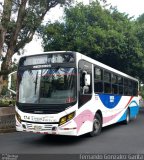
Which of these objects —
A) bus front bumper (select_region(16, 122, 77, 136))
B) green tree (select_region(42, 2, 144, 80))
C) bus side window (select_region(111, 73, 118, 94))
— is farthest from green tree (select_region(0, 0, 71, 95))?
bus front bumper (select_region(16, 122, 77, 136))

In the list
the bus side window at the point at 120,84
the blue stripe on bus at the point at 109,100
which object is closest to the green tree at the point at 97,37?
the bus side window at the point at 120,84

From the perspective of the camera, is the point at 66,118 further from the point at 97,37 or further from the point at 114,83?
the point at 97,37

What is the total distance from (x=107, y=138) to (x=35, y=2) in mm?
9808

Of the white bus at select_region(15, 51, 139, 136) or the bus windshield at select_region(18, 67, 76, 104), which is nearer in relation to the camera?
the white bus at select_region(15, 51, 139, 136)

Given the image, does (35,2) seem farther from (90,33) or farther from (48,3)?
(90,33)

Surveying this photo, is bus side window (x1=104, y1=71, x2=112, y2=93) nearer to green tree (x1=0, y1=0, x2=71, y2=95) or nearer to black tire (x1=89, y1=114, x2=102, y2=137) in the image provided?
black tire (x1=89, y1=114, x2=102, y2=137)

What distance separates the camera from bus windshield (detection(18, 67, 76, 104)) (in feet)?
31.9

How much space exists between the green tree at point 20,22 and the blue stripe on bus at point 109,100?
602 centimetres

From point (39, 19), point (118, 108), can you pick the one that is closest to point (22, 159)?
point (118, 108)

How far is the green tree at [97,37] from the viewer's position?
2028 centimetres

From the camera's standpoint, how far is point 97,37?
20.3 m

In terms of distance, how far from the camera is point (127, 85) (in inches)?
649

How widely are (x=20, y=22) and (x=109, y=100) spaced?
287 inches

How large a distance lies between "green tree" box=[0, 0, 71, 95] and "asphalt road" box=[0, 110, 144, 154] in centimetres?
604
